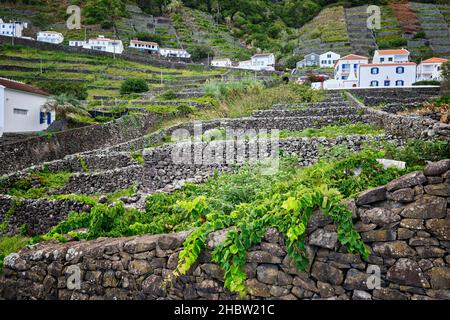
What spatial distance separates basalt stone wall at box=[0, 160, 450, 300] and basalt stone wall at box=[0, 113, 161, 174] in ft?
53.5

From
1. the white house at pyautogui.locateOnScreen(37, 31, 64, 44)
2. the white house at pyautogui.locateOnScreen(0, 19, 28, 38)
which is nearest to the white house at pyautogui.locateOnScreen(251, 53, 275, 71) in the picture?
the white house at pyautogui.locateOnScreen(37, 31, 64, 44)

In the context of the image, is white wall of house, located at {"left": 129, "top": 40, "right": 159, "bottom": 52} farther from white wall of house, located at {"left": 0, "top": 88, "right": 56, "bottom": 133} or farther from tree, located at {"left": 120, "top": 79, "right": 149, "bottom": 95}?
white wall of house, located at {"left": 0, "top": 88, "right": 56, "bottom": 133}

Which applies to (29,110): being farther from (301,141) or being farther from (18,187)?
(301,141)

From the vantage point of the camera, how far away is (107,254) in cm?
712

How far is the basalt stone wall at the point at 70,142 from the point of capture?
20594mm

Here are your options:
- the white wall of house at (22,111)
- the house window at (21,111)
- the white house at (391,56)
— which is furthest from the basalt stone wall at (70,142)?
the white house at (391,56)

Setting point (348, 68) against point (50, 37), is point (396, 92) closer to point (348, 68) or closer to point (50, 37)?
point (348, 68)

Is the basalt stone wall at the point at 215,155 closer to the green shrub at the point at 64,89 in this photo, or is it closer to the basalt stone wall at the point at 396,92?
Result: the basalt stone wall at the point at 396,92

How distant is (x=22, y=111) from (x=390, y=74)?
37.7 meters

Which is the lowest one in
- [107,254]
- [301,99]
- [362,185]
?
[107,254]

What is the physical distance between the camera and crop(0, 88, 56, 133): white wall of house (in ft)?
93.0

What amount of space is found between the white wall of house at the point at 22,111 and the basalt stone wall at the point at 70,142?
7393mm
